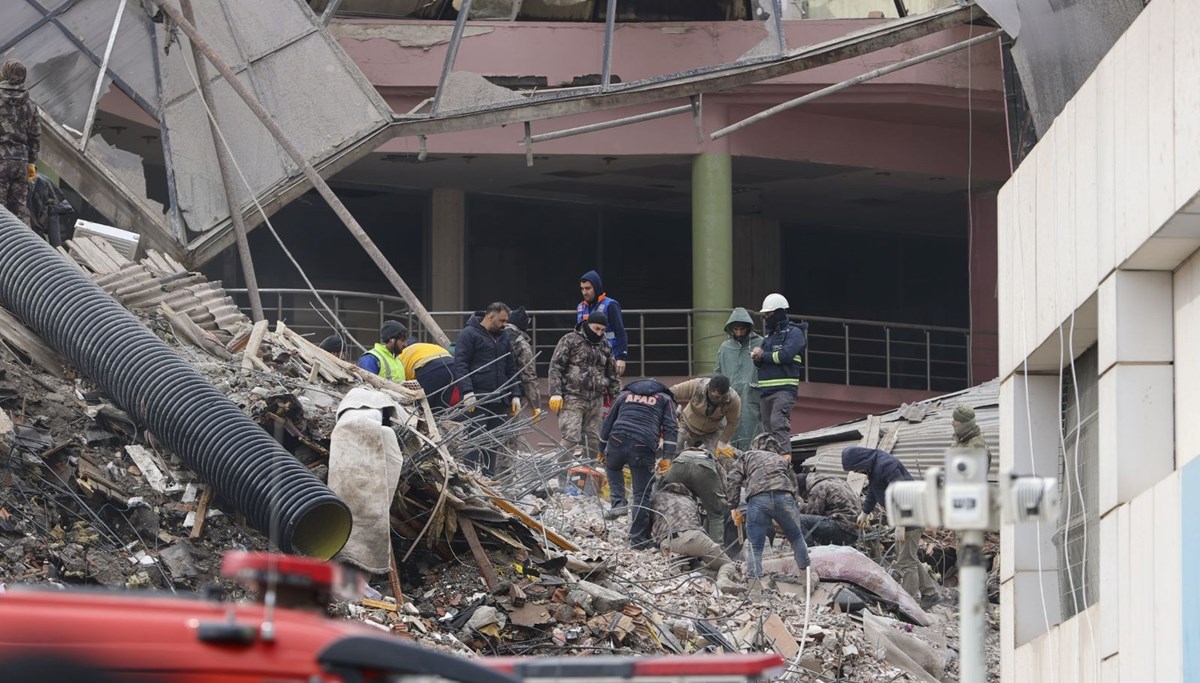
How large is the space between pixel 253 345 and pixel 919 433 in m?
7.59

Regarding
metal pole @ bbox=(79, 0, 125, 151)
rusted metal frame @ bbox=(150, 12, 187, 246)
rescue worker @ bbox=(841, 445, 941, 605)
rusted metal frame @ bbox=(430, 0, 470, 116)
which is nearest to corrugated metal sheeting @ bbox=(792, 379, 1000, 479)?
rescue worker @ bbox=(841, 445, 941, 605)

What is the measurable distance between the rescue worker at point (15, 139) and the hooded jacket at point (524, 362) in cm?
386

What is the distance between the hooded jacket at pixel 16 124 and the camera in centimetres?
1385

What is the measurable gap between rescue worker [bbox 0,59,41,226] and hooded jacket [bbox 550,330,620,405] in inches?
171

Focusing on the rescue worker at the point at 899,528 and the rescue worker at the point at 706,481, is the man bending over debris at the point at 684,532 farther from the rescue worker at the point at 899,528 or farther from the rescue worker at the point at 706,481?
the rescue worker at the point at 899,528

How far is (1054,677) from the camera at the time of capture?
9828 millimetres

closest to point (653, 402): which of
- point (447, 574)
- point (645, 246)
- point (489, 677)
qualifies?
point (447, 574)

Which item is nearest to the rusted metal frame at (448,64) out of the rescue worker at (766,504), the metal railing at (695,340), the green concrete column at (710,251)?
the metal railing at (695,340)

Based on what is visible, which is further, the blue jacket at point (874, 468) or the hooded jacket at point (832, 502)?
the hooded jacket at point (832, 502)

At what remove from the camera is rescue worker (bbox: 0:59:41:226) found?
13.8 metres

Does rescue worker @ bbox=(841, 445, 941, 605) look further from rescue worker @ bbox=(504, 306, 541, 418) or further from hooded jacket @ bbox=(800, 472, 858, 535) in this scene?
rescue worker @ bbox=(504, 306, 541, 418)

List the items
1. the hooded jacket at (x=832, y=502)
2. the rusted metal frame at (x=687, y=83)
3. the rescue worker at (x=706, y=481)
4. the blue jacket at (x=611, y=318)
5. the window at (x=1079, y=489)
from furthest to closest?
the rusted metal frame at (x=687, y=83)
the blue jacket at (x=611, y=318)
the hooded jacket at (x=832, y=502)
the rescue worker at (x=706, y=481)
the window at (x=1079, y=489)

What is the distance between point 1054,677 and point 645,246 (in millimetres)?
17221

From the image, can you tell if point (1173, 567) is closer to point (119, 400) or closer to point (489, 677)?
point (489, 677)
